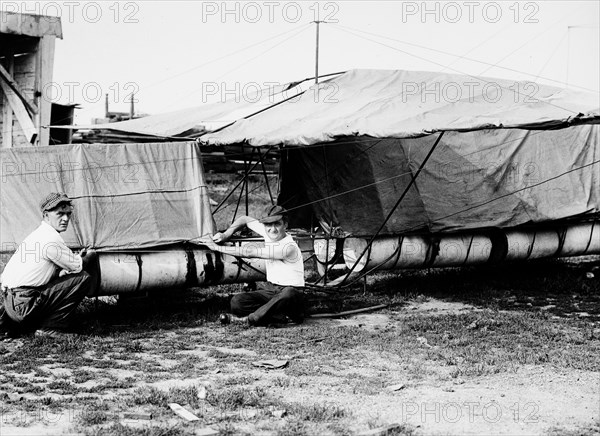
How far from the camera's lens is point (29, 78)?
16844 millimetres

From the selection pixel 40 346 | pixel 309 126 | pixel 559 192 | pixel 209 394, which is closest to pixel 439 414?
pixel 209 394

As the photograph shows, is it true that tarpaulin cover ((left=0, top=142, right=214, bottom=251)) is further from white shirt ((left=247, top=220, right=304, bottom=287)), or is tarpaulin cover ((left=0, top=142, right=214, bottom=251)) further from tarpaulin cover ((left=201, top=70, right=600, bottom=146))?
white shirt ((left=247, top=220, right=304, bottom=287))

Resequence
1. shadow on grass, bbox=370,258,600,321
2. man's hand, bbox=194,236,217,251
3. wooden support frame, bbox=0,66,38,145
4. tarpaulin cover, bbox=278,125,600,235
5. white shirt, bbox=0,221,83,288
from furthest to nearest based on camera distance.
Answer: wooden support frame, bbox=0,66,38,145 → tarpaulin cover, bbox=278,125,600,235 → shadow on grass, bbox=370,258,600,321 → man's hand, bbox=194,236,217,251 → white shirt, bbox=0,221,83,288

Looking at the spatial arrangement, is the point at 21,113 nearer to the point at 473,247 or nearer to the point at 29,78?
the point at 29,78

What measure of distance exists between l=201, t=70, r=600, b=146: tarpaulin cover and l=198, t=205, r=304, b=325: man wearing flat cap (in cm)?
119

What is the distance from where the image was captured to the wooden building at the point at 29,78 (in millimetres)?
16547

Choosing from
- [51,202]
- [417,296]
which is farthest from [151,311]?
[417,296]

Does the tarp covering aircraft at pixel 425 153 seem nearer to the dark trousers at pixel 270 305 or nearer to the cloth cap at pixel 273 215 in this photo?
the cloth cap at pixel 273 215

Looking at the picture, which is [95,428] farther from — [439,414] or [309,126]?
[309,126]

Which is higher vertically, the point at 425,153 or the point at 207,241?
the point at 425,153

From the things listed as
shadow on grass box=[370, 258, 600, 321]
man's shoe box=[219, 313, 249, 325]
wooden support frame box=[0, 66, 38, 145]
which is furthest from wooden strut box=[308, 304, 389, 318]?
wooden support frame box=[0, 66, 38, 145]

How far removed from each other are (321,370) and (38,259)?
3253 mm

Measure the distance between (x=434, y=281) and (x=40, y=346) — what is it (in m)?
6.93

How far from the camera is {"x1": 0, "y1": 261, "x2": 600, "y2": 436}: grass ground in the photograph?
255 inches
